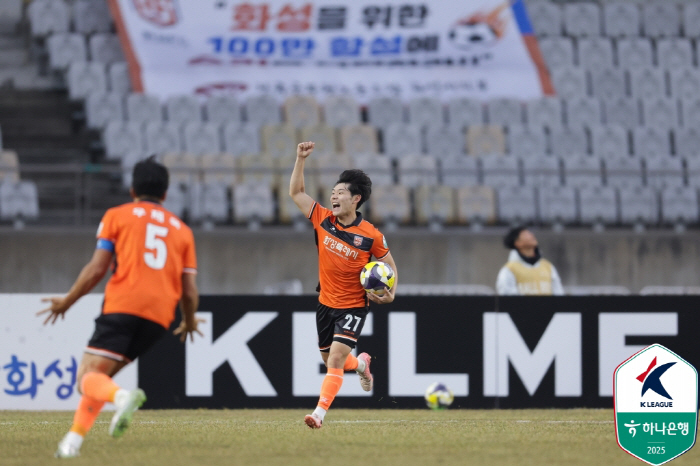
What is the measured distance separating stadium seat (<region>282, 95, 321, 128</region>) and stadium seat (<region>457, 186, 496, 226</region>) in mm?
3857

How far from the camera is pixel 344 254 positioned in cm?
823

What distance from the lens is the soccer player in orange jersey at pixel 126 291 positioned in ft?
19.9

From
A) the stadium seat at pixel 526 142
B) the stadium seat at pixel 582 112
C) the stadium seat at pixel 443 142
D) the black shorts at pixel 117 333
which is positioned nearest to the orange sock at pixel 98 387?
the black shorts at pixel 117 333

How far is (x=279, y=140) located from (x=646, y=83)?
8.60 meters

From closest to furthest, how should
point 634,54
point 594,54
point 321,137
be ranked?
point 321,137, point 594,54, point 634,54

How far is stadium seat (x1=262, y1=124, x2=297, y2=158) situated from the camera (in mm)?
18453

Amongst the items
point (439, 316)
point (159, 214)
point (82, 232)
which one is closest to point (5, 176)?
point (82, 232)

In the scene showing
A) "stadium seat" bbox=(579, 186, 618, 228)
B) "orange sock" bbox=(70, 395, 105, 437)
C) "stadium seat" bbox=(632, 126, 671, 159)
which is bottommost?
"orange sock" bbox=(70, 395, 105, 437)

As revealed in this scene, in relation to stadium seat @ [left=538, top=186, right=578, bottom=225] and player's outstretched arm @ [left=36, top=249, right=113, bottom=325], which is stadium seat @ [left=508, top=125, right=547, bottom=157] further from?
player's outstretched arm @ [left=36, top=249, right=113, bottom=325]

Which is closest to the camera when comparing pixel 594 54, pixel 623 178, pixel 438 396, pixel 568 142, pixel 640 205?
pixel 438 396

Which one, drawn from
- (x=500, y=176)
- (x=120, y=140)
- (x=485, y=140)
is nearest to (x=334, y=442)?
(x=500, y=176)

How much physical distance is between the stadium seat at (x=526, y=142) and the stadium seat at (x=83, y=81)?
8.11 meters

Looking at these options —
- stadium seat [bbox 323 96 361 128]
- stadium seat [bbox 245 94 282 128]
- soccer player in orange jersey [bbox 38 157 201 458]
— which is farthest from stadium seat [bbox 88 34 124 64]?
soccer player in orange jersey [bbox 38 157 201 458]

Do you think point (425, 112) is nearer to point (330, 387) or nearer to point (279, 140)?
point (279, 140)
